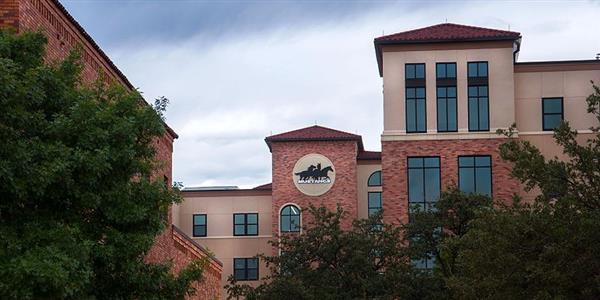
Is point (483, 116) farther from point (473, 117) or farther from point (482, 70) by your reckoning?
point (482, 70)

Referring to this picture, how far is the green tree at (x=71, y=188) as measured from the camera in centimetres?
1534

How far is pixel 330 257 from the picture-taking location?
45.2 m

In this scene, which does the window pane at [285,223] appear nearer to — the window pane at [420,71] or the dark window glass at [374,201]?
the dark window glass at [374,201]

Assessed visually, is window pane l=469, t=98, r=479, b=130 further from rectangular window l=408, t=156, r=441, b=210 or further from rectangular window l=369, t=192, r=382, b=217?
rectangular window l=369, t=192, r=382, b=217

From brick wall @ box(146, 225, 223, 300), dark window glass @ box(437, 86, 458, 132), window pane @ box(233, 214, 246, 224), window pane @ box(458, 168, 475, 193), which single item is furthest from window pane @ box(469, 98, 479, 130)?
brick wall @ box(146, 225, 223, 300)

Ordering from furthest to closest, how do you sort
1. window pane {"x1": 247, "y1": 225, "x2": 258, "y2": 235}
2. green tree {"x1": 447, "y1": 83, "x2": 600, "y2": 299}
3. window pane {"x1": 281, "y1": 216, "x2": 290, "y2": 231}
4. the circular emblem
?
1. window pane {"x1": 247, "y1": 225, "x2": 258, "y2": 235}
2. window pane {"x1": 281, "y1": 216, "x2": 290, "y2": 231}
3. the circular emblem
4. green tree {"x1": 447, "y1": 83, "x2": 600, "y2": 299}

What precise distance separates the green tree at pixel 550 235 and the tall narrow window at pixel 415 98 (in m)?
42.0

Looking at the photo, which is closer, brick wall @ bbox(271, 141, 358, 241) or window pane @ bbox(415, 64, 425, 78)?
window pane @ bbox(415, 64, 425, 78)

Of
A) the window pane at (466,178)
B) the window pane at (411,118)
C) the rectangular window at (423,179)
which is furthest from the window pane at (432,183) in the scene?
the window pane at (411,118)

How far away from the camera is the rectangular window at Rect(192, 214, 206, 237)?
95250 mm

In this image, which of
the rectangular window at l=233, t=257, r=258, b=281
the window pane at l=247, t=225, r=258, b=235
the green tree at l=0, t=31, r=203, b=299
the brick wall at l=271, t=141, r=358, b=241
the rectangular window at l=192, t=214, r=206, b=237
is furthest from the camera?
the rectangular window at l=192, t=214, r=206, b=237

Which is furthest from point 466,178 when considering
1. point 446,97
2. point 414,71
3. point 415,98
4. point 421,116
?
point 414,71

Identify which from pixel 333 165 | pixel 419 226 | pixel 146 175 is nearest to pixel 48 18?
pixel 146 175

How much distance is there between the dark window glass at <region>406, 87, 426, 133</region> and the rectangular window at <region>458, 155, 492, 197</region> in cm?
313
